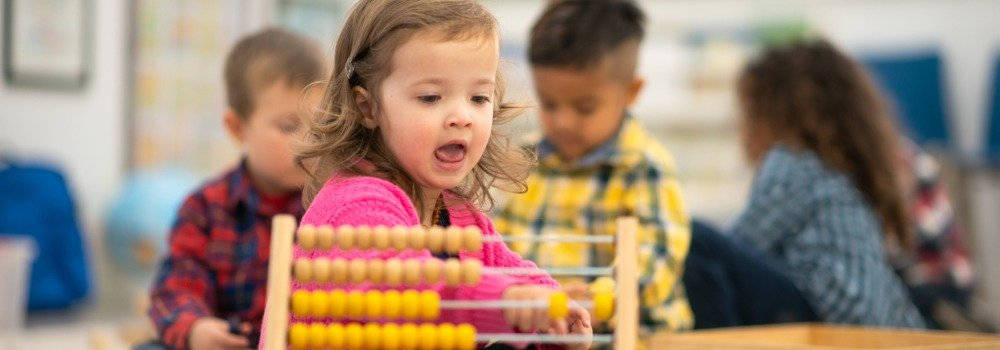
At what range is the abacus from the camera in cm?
129

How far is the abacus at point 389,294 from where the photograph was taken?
50.9 inches

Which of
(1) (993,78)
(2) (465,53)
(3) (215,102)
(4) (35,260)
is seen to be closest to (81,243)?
(4) (35,260)

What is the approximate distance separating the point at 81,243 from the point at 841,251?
11.0ft

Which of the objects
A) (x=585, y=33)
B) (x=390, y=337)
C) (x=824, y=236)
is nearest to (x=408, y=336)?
(x=390, y=337)

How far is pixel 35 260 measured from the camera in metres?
4.82

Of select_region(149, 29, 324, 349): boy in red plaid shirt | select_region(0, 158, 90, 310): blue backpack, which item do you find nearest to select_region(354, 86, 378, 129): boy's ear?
select_region(149, 29, 324, 349): boy in red plaid shirt

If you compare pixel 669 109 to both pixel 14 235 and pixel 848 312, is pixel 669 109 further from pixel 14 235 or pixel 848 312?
pixel 848 312

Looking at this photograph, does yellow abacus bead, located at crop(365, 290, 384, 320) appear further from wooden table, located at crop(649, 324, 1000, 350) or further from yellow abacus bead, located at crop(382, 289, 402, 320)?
wooden table, located at crop(649, 324, 1000, 350)

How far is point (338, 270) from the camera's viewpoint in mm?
1317

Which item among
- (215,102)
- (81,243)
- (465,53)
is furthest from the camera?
(215,102)

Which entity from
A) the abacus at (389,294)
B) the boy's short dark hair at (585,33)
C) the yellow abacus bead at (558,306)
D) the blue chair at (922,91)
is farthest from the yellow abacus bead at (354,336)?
the blue chair at (922,91)

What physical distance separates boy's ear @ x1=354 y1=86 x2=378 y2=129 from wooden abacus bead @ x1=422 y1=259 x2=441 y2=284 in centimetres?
28

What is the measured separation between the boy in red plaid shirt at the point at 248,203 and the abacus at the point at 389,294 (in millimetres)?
776

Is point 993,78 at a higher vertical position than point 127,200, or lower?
higher
